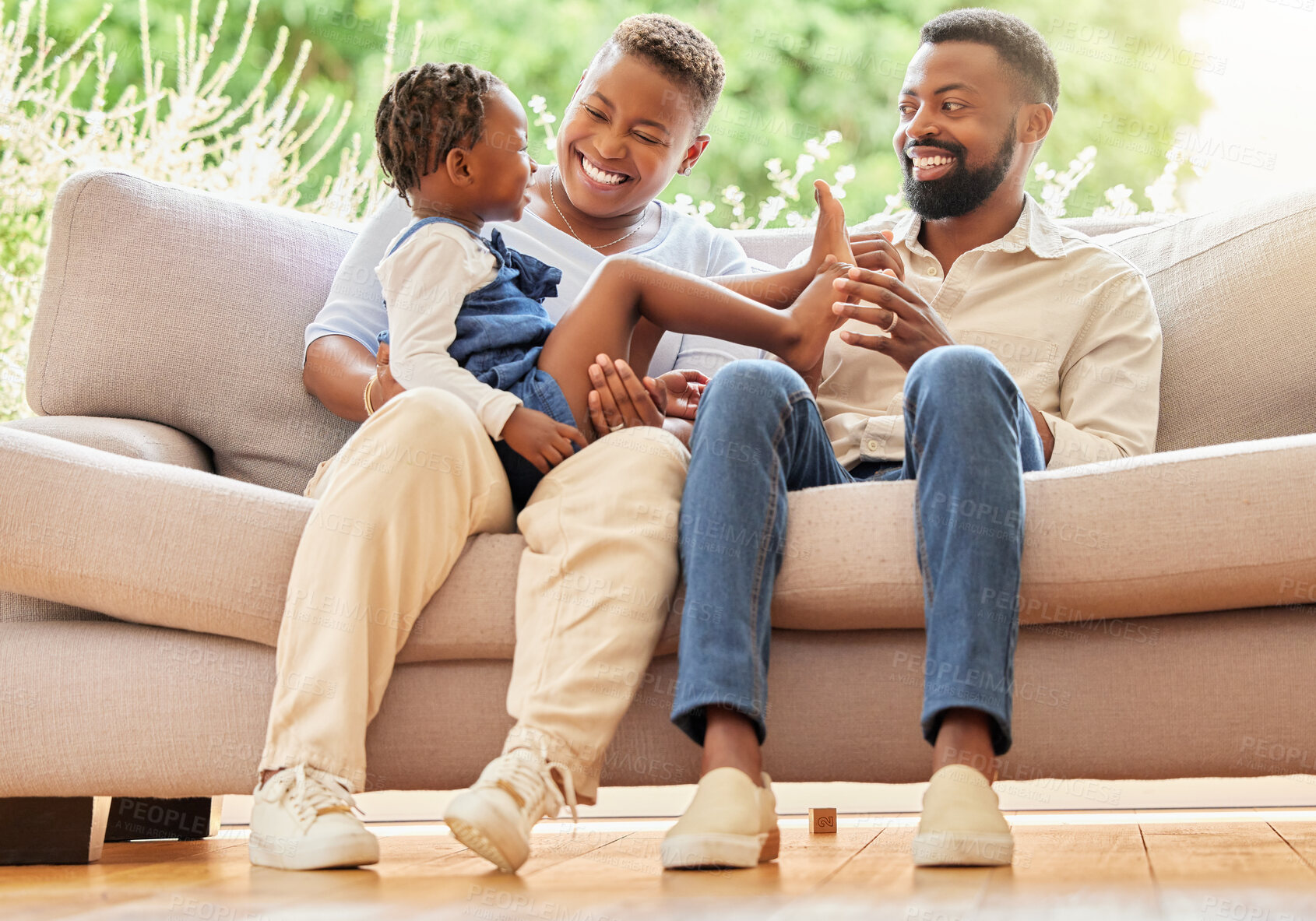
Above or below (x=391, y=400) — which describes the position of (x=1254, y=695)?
below

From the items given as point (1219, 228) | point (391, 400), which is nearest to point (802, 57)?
point (1219, 228)

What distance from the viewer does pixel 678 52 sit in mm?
1803

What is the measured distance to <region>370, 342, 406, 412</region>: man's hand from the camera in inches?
59.7

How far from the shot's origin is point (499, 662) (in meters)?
1.33

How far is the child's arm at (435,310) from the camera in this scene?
1.36 metres

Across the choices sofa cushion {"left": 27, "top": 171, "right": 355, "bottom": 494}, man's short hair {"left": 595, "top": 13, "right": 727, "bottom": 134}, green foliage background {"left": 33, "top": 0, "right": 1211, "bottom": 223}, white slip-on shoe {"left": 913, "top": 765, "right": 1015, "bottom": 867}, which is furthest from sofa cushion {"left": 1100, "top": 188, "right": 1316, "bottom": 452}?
green foliage background {"left": 33, "top": 0, "right": 1211, "bottom": 223}

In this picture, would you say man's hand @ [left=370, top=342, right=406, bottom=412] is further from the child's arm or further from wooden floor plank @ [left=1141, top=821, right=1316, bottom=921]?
wooden floor plank @ [left=1141, top=821, right=1316, bottom=921]

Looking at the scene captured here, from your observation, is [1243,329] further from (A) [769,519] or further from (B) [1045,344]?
(A) [769,519]

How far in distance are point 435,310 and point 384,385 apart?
17cm

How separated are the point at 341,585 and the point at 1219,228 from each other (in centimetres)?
142

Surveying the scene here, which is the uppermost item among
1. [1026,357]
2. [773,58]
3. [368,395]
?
[773,58]

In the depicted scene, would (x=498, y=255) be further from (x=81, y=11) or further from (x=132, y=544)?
(x=81, y=11)

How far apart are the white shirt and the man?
0.75 ft

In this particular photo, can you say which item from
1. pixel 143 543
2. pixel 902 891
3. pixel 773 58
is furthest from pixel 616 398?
pixel 773 58
